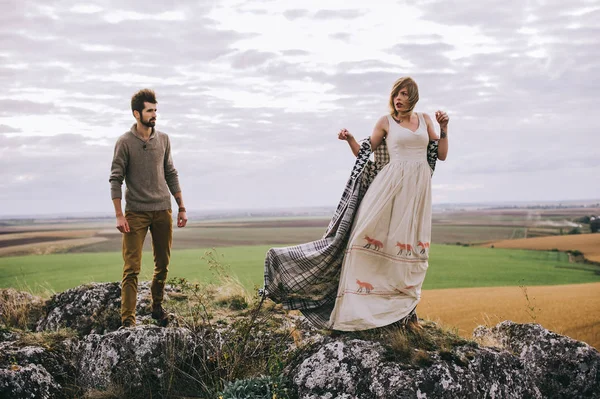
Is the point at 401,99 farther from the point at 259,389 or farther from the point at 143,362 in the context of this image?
the point at 143,362

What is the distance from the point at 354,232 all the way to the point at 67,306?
511 cm

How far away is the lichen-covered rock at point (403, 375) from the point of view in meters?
4.96

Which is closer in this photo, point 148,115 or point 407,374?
point 407,374

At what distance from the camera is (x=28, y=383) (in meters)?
5.73

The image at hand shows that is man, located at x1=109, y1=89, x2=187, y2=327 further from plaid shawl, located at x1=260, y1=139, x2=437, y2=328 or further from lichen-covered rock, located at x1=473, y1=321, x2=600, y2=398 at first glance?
lichen-covered rock, located at x1=473, y1=321, x2=600, y2=398

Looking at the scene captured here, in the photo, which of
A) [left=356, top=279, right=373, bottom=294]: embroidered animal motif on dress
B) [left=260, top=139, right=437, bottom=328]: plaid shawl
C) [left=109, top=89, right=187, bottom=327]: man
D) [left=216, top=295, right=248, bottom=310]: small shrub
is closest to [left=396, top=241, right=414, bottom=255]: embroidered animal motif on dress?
[left=356, top=279, right=373, bottom=294]: embroidered animal motif on dress

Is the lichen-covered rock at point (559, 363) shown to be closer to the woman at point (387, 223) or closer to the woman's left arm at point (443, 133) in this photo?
the woman at point (387, 223)

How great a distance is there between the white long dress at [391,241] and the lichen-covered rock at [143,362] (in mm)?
1854

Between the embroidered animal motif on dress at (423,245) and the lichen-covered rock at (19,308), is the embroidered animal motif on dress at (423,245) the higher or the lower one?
the higher one

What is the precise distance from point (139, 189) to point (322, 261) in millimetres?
2555

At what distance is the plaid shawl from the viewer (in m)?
6.08

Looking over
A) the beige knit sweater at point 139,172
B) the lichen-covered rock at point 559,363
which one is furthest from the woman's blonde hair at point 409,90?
the beige knit sweater at point 139,172

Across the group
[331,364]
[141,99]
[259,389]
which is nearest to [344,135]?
[331,364]

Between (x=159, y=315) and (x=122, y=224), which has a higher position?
(x=122, y=224)
